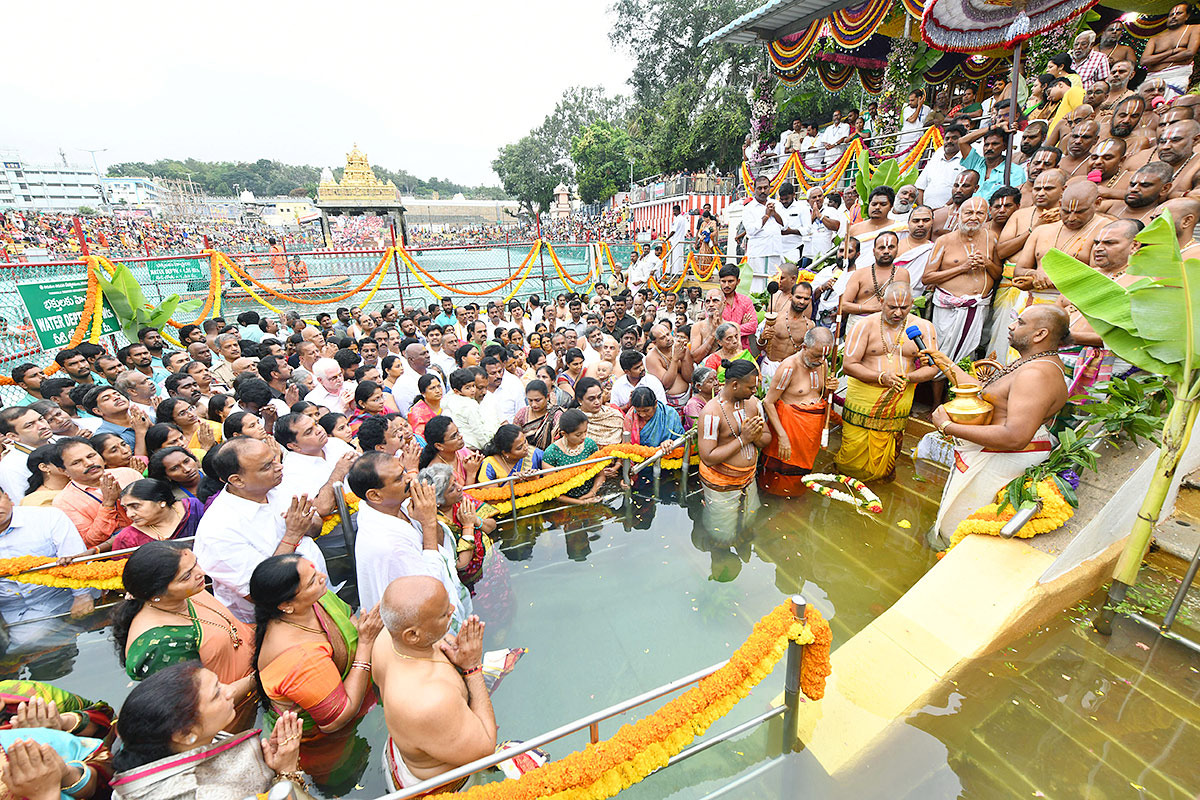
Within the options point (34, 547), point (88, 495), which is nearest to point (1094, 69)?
point (88, 495)

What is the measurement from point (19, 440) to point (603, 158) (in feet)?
111

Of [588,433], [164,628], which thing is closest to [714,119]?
[588,433]

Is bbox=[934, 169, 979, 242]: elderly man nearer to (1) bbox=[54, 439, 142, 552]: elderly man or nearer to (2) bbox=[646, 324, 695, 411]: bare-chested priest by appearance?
(2) bbox=[646, 324, 695, 411]: bare-chested priest

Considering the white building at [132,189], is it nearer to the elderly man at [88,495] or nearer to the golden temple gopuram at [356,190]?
the golden temple gopuram at [356,190]

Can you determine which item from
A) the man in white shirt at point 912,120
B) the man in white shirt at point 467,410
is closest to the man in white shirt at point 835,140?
the man in white shirt at point 912,120

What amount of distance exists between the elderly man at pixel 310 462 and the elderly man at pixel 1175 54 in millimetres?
11511

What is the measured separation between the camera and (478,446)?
5.11 meters

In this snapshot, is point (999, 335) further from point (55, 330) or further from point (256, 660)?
point (55, 330)

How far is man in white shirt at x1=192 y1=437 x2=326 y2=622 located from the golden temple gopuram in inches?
1107

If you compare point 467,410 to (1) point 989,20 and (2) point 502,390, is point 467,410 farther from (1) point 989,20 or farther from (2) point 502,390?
(1) point 989,20

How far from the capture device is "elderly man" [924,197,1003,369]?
5.67 metres

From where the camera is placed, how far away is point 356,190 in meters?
29.4

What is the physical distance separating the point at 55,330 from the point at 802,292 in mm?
11006

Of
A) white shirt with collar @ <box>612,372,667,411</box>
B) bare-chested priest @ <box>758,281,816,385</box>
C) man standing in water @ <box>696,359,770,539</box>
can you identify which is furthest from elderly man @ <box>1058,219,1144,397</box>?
white shirt with collar @ <box>612,372,667,411</box>
